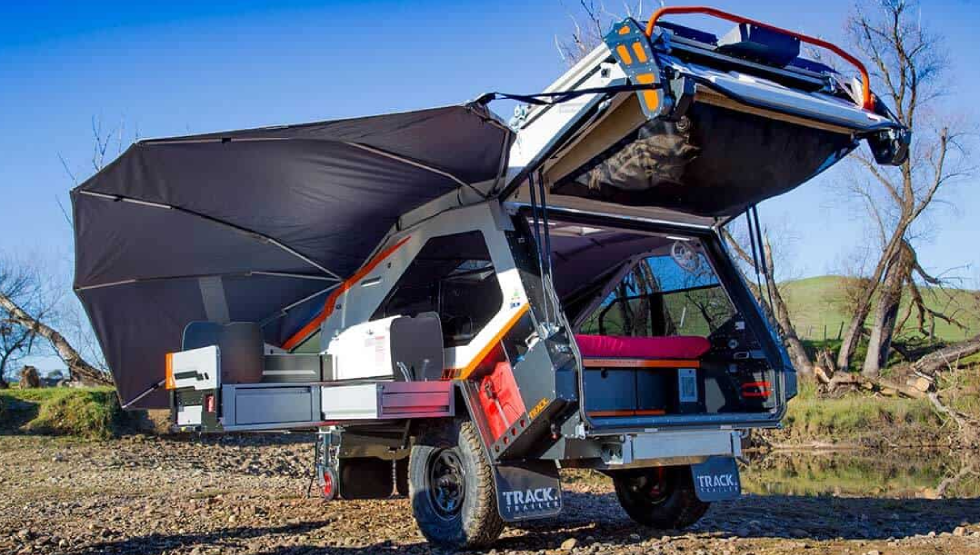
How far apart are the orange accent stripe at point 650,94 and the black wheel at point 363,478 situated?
13.5ft

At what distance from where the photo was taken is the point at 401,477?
8.60 m

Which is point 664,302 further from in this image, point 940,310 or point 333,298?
point 940,310

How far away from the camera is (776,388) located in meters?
7.13

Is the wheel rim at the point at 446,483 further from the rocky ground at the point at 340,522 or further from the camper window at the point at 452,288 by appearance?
the camper window at the point at 452,288

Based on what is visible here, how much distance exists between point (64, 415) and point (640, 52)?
1298cm

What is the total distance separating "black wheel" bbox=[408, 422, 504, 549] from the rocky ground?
21 centimetres

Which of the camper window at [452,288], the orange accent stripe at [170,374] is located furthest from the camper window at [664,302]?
the orange accent stripe at [170,374]

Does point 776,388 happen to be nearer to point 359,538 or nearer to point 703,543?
point 703,543

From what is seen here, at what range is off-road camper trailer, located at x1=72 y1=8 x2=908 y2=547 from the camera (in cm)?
607

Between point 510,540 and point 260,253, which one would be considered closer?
point 510,540

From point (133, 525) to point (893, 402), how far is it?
14521mm

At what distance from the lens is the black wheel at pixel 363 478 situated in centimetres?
813

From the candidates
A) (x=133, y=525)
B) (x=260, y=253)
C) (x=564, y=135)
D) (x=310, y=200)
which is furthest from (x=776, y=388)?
(x=133, y=525)

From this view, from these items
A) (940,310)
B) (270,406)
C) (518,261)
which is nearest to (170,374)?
(270,406)
